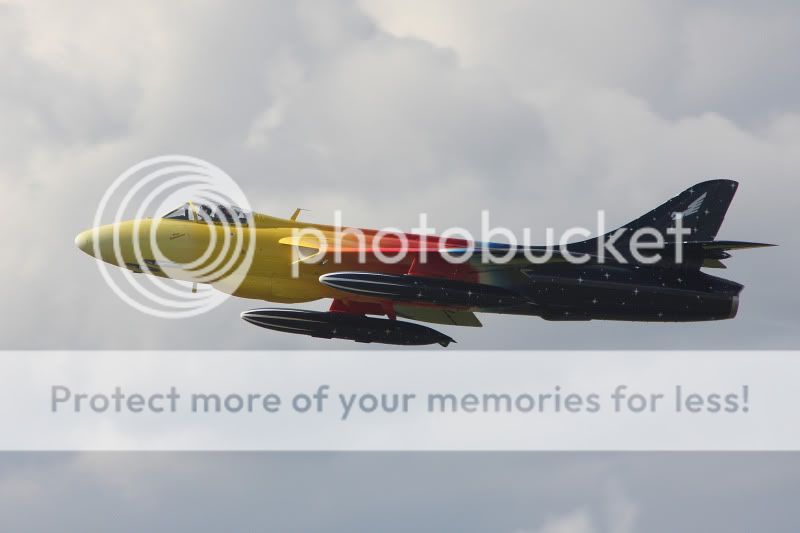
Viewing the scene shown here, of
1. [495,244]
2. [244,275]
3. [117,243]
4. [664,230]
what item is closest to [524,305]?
[495,244]

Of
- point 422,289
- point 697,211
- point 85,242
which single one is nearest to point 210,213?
point 85,242

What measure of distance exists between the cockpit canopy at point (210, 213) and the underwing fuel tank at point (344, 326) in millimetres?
2575

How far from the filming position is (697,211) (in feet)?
105

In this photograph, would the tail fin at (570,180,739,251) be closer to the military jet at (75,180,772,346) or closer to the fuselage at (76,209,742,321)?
the military jet at (75,180,772,346)

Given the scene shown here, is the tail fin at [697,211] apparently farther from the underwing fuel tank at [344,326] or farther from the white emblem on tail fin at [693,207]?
the underwing fuel tank at [344,326]

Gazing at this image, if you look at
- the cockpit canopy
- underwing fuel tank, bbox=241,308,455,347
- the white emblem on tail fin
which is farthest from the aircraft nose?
the white emblem on tail fin

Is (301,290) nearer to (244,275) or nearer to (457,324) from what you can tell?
(244,275)

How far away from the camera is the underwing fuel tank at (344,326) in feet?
102

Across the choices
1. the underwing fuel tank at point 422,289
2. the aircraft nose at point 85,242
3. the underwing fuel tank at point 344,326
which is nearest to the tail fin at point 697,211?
the underwing fuel tank at point 422,289

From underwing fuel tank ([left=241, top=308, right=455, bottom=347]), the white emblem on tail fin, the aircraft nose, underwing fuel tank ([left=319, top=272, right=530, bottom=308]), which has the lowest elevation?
underwing fuel tank ([left=241, top=308, right=455, bottom=347])

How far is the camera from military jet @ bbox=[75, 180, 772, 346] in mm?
30703

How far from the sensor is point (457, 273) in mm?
31312

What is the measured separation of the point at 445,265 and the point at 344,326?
3089 millimetres

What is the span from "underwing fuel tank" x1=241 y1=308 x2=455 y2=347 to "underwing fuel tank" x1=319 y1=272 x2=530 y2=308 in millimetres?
1530
